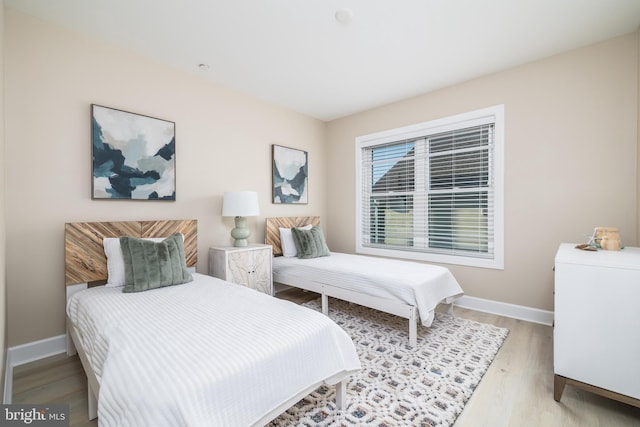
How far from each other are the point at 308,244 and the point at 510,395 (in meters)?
2.38

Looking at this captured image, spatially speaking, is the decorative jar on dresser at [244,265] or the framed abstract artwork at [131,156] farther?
the decorative jar on dresser at [244,265]

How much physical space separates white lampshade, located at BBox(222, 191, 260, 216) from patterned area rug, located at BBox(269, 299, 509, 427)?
1.52 meters

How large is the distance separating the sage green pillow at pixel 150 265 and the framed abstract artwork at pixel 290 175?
5.76 ft

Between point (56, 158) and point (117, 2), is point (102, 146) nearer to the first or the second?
point (56, 158)

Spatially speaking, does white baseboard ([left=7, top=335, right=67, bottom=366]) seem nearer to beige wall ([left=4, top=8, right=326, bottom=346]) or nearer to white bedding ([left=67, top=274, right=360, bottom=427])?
beige wall ([left=4, top=8, right=326, bottom=346])

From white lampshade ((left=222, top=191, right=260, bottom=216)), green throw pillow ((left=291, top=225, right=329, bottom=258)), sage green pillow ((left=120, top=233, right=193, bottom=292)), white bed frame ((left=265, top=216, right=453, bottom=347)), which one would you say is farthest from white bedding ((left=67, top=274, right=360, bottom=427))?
green throw pillow ((left=291, top=225, right=329, bottom=258))

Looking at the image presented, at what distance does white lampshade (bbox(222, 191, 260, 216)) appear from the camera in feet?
10.0

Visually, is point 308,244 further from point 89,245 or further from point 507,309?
point 507,309

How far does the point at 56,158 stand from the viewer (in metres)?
2.23

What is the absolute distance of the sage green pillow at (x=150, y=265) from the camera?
215 cm

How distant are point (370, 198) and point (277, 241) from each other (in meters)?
1.57

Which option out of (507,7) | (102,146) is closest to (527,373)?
(507,7)

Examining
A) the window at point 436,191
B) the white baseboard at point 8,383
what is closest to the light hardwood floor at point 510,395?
the white baseboard at point 8,383

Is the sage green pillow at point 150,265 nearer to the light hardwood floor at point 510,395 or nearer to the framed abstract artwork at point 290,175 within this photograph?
the light hardwood floor at point 510,395
